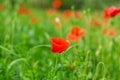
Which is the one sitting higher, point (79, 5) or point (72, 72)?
point (79, 5)

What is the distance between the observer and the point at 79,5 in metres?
9.68

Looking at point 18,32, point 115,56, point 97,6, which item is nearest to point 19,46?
point 115,56

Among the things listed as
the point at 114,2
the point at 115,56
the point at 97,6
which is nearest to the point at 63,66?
the point at 115,56

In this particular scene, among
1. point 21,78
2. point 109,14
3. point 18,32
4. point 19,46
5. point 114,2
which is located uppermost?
point 114,2

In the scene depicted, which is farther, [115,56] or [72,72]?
[115,56]

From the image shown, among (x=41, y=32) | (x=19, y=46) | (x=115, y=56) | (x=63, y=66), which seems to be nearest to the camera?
(x=63, y=66)

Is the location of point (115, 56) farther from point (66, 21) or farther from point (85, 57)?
point (66, 21)

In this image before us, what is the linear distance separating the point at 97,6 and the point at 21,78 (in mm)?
6878

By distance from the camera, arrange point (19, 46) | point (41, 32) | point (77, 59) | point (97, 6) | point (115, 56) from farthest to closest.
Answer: point (97, 6) → point (41, 32) → point (115, 56) → point (19, 46) → point (77, 59)

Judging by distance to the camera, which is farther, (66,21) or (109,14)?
(66,21)

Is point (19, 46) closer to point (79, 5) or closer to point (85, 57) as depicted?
point (85, 57)

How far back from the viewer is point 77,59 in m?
2.53

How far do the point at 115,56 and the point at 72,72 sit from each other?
0.91 m

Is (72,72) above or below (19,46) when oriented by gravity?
below
